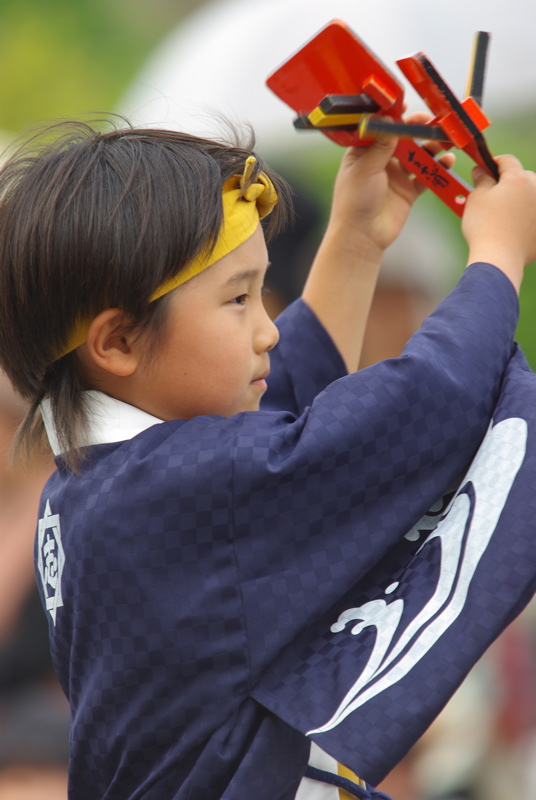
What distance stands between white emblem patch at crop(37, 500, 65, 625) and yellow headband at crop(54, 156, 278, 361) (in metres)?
0.19

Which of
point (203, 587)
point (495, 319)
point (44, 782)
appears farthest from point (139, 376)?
point (44, 782)

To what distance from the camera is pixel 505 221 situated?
94 centimetres

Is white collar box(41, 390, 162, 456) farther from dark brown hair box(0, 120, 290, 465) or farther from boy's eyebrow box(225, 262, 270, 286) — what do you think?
boy's eyebrow box(225, 262, 270, 286)

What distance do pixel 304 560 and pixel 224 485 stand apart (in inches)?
4.3

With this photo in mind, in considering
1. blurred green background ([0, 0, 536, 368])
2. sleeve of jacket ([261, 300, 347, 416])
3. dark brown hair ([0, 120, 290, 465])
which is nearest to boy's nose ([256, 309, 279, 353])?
dark brown hair ([0, 120, 290, 465])

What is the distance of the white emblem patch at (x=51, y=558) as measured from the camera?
97 centimetres

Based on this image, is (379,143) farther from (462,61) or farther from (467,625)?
(462,61)

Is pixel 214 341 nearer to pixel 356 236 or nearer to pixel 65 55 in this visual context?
pixel 356 236

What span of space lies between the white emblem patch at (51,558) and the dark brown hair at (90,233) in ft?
0.32

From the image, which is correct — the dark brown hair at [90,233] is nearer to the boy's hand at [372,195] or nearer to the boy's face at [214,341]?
the boy's face at [214,341]

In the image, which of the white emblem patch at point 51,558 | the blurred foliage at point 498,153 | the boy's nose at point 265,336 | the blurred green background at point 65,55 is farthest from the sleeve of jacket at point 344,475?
the blurred green background at point 65,55

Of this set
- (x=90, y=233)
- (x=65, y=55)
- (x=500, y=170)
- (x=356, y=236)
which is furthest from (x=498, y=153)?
(x=65, y=55)

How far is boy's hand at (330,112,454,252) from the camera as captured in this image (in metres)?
1.10

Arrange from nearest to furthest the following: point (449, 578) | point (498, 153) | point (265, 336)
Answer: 1. point (449, 578)
2. point (265, 336)
3. point (498, 153)
